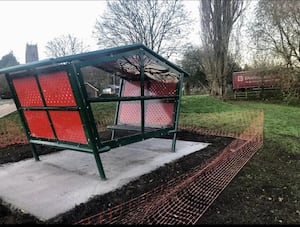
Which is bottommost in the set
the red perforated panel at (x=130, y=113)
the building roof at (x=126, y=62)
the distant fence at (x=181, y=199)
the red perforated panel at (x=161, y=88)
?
the distant fence at (x=181, y=199)

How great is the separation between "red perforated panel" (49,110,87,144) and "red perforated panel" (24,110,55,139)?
0.20m

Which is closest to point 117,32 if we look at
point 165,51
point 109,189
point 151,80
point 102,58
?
point 165,51

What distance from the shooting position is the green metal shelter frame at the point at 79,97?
10.9 feet

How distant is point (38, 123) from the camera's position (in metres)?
4.28

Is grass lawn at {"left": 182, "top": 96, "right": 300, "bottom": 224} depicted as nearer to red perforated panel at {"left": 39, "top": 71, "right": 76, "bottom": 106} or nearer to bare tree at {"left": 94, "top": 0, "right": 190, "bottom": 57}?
red perforated panel at {"left": 39, "top": 71, "right": 76, "bottom": 106}

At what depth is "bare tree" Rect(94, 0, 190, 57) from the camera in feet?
46.3

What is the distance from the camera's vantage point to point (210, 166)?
400 cm

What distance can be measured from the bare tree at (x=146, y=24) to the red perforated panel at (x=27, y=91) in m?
10.4

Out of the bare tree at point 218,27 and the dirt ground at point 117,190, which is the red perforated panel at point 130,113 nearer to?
the dirt ground at point 117,190

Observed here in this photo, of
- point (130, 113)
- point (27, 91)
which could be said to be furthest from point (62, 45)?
point (27, 91)

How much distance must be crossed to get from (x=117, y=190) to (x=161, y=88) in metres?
2.89

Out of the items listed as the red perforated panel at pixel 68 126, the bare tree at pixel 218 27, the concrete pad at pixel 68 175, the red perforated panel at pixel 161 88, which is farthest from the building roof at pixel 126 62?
the bare tree at pixel 218 27

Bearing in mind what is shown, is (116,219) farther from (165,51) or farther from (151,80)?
(165,51)

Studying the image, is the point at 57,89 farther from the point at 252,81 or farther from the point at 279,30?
the point at 252,81
